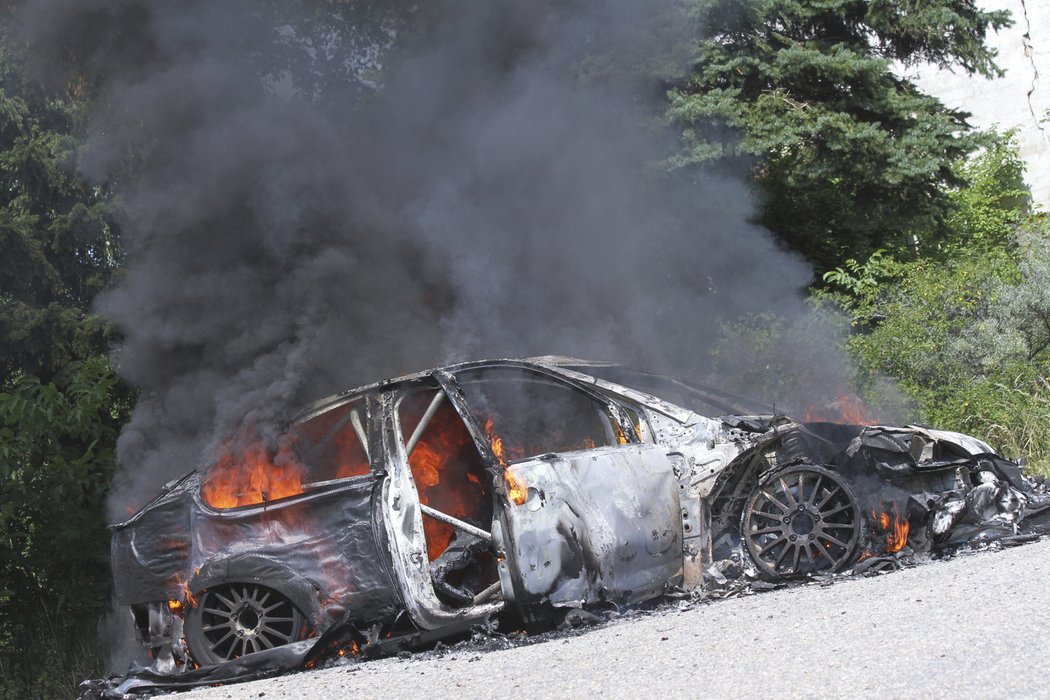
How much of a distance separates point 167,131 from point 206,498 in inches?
145

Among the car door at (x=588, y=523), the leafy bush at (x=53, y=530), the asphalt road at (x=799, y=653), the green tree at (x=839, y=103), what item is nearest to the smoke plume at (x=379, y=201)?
the green tree at (x=839, y=103)

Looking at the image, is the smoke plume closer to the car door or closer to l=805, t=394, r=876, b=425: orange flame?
the car door

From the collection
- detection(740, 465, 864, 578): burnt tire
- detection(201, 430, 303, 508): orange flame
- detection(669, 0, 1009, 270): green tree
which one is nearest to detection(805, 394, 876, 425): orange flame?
detection(740, 465, 864, 578): burnt tire

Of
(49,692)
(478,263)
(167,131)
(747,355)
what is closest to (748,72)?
(747,355)

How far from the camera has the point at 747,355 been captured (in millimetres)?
10977

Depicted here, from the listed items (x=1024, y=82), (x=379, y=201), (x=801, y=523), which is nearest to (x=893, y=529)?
(x=801, y=523)

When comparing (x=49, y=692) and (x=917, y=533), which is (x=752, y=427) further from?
(x=49, y=692)

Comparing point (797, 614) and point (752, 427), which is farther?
point (752, 427)

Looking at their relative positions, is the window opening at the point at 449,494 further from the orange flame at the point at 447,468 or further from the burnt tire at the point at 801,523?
the burnt tire at the point at 801,523

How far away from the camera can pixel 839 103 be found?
11.7 meters

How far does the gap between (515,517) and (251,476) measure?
186 centimetres

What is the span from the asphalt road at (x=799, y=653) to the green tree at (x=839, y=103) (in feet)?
20.7

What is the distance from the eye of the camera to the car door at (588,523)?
571 centimetres

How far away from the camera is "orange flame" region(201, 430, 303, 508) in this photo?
21.2ft
